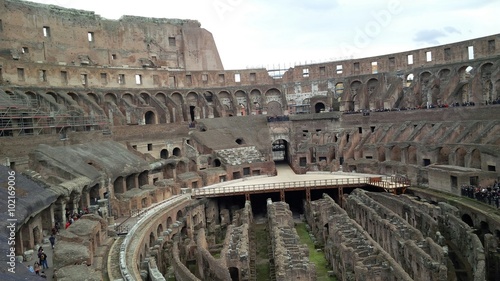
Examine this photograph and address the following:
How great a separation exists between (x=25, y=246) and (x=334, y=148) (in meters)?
29.3

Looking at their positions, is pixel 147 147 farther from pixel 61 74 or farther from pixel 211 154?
pixel 61 74

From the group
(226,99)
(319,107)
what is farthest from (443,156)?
(226,99)

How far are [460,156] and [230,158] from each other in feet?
60.7

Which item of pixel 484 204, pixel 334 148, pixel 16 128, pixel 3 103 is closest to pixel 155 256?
pixel 16 128

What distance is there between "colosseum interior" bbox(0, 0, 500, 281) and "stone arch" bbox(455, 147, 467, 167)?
0.09 meters

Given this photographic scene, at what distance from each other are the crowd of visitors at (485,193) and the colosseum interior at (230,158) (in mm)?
96

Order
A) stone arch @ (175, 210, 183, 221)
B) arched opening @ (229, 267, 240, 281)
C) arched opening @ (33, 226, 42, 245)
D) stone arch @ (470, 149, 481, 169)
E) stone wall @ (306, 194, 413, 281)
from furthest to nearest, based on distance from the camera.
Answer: stone arch @ (470, 149, 481, 169)
stone arch @ (175, 210, 183, 221)
arched opening @ (33, 226, 42, 245)
arched opening @ (229, 267, 240, 281)
stone wall @ (306, 194, 413, 281)

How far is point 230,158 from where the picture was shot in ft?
132

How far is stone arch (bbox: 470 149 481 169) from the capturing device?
30406 mm

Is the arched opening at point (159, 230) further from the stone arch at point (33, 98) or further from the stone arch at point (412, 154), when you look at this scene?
the stone arch at point (412, 154)

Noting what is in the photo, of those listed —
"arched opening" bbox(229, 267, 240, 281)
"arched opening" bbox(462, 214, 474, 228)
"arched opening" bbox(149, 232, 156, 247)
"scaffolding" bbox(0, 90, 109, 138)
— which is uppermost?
"scaffolding" bbox(0, 90, 109, 138)

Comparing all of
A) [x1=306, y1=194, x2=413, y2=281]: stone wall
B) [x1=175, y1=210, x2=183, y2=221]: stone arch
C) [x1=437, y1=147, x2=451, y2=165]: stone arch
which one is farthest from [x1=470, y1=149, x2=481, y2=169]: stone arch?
[x1=175, y1=210, x2=183, y2=221]: stone arch

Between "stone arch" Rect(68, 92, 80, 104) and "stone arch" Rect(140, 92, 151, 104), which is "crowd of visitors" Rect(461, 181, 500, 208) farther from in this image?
"stone arch" Rect(140, 92, 151, 104)

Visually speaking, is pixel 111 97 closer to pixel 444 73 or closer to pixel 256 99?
pixel 256 99
